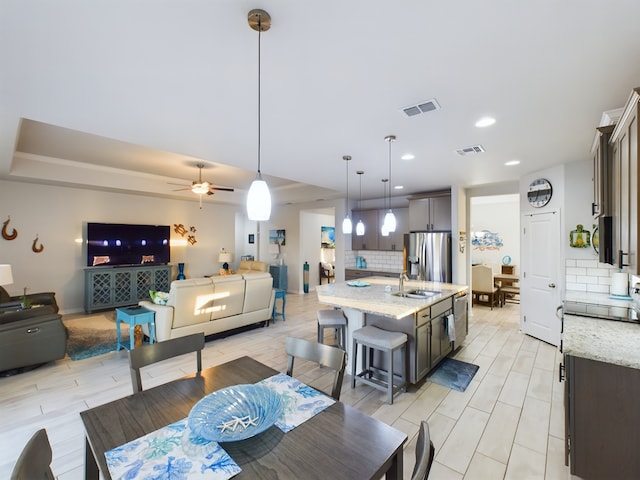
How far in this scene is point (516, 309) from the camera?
6.32 meters

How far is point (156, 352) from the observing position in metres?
1.77

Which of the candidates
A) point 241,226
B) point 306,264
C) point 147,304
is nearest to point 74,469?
point 147,304

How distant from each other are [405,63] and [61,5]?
70.5 inches

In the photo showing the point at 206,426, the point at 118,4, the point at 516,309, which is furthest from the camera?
the point at 516,309

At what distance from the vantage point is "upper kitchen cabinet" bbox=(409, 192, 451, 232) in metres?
5.68

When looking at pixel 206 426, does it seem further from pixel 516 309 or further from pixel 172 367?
pixel 516 309

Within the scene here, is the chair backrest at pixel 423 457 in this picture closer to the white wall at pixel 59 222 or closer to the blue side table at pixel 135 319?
the blue side table at pixel 135 319

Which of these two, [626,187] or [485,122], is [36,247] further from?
[626,187]

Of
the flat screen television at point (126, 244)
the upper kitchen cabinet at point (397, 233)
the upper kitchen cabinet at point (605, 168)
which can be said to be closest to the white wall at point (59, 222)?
the flat screen television at point (126, 244)

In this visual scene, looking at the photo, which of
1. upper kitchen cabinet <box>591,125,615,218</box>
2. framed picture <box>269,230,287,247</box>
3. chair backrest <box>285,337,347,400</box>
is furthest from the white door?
framed picture <box>269,230,287,247</box>

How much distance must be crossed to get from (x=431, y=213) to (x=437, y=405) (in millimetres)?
3999

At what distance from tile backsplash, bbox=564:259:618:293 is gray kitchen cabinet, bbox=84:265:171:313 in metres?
7.73

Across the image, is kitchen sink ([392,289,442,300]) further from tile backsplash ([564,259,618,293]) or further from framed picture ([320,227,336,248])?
framed picture ([320,227,336,248])

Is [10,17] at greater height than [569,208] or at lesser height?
greater
